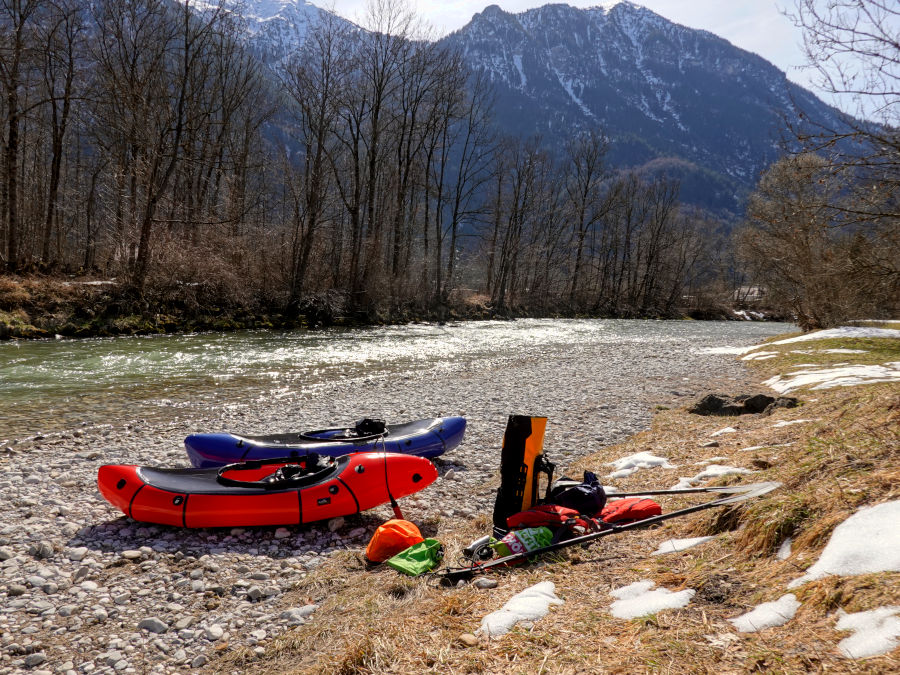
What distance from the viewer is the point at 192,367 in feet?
43.3

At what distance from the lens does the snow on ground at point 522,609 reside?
266cm

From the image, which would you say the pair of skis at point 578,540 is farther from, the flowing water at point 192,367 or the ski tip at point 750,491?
the flowing water at point 192,367

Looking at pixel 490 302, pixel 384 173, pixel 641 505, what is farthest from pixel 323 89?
pixel 641 505

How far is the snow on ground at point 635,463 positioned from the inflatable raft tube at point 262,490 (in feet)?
7.26

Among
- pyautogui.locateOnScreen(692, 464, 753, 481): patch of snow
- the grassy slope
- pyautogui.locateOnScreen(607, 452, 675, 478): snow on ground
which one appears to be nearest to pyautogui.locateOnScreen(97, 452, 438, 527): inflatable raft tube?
the grassy slope

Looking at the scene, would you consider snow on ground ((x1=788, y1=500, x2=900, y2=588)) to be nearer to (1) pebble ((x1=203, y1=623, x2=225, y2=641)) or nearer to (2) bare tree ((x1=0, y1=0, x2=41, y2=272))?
(1) pebble ((x1=203, y1=623, x2=225, y2=641))

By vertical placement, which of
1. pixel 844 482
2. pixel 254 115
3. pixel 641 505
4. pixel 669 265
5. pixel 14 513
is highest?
A: pixel 254 115

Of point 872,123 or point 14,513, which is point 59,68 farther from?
point 872,123

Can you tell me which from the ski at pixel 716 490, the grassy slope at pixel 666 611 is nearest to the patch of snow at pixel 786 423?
the grassy slope at pixel 666 611

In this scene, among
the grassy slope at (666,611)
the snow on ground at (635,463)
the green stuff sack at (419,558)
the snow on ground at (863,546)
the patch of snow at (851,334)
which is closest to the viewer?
the grassy slope at (666,611)

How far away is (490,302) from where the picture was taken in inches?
1527

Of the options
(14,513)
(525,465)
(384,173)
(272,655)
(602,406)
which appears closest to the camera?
(272,655)

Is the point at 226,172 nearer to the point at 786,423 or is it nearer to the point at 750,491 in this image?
the point at 786,423

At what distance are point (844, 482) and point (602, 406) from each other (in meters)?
7.27
